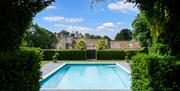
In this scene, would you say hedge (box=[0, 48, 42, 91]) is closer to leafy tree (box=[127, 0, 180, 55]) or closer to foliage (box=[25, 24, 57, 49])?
leafy tree (box=[127, 0, 180, 55])

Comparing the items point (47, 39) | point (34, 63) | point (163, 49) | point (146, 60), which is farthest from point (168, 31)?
point (47, 39)

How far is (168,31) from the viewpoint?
10.1 meters

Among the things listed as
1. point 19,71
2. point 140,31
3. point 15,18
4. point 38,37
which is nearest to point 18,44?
point 15,18

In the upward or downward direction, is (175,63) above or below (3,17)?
below

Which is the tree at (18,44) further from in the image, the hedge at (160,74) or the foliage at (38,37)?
the foliage at (38,37)

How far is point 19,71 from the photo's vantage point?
25.6ft

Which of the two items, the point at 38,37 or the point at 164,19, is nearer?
the point at 164,19

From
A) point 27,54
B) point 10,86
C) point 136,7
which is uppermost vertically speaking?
point 136,7

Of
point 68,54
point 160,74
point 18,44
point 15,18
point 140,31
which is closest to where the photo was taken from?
point 160,74

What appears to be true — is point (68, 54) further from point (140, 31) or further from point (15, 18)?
point (15, 18)

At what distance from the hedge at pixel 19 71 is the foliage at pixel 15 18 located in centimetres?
69

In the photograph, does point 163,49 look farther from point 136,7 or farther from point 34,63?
point 34,63

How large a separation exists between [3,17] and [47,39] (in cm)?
4684

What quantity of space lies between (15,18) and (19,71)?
90.5 inches
